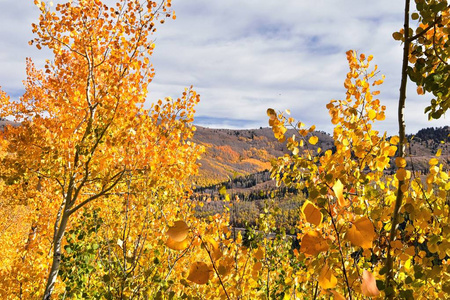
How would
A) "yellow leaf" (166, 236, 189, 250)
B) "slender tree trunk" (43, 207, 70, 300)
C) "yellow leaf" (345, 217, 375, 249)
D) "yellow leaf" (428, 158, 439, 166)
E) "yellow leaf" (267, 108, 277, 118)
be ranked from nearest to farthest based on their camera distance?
"yellow leaf" (345, 217, 375, 249)
"yellow leaf" (166, 236, 189, 250)
"yellow leaf" (428, 158, 439, 166)
"yellow leaf" (267, 108, 277, 118)
"slender tree trunk" (43, 207, 70, 300)

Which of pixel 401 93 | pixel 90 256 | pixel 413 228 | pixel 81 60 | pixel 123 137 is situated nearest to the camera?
pixel 401 93

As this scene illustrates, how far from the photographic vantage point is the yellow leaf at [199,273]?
4.53 ft

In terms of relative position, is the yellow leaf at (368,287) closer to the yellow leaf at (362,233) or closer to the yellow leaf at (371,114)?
the yellow leaf at (362,233)

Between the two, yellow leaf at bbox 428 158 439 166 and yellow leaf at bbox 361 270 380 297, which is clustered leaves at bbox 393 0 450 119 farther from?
yellow leaf at bbox 361 270 380 297

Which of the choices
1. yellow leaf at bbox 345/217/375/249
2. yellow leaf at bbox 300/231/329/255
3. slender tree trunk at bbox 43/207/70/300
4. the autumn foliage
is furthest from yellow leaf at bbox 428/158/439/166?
slender tree trunk at bbox 43/207/70/300

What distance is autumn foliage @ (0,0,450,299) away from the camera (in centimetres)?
147

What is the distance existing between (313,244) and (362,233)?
213 mm

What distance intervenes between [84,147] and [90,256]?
7.33ft

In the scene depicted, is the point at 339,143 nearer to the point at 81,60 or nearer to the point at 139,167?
the point at 139,167

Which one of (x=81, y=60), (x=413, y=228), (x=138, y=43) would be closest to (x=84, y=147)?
(x=138, y=43)

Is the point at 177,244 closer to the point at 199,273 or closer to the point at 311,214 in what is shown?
the point at 199,273

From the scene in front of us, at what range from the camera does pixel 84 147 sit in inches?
192

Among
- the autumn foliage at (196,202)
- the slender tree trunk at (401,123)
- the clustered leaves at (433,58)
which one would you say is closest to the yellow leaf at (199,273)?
the autumn foliage at (196,202)

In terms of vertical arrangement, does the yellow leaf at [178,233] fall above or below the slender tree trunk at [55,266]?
above
